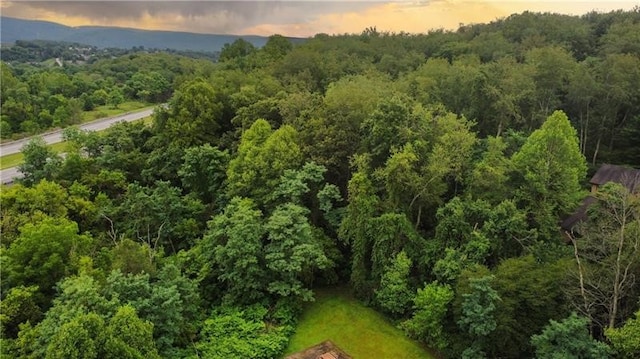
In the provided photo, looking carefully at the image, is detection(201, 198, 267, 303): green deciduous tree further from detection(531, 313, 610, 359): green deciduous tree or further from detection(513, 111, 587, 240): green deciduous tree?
detection(513, 111, 587, 240): green deciduous tree

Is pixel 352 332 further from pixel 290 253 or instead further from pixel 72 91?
pixel 72 91

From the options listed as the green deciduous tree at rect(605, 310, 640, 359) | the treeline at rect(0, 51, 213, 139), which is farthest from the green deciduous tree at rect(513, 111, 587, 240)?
the treeline at rect(0, 51, 213, 139)

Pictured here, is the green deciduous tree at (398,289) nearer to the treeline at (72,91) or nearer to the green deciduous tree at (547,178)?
the green deciduous tree at (547,178)

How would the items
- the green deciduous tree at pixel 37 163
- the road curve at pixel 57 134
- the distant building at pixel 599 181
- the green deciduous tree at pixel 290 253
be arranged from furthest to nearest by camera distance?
the road curve at pixel 57 134
the green deciduous tree at pixel 37 163
the distant building at pixel 599 181
the green deciduous tree at pixel 290 253

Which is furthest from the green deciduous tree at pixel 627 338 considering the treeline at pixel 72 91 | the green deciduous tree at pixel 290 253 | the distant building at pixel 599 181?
Result: the treeline at pixel 72 91

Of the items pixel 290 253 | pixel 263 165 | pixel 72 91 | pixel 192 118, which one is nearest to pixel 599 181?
pixel 290 253

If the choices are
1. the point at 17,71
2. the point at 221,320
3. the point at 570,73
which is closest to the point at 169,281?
the point at 221,320
